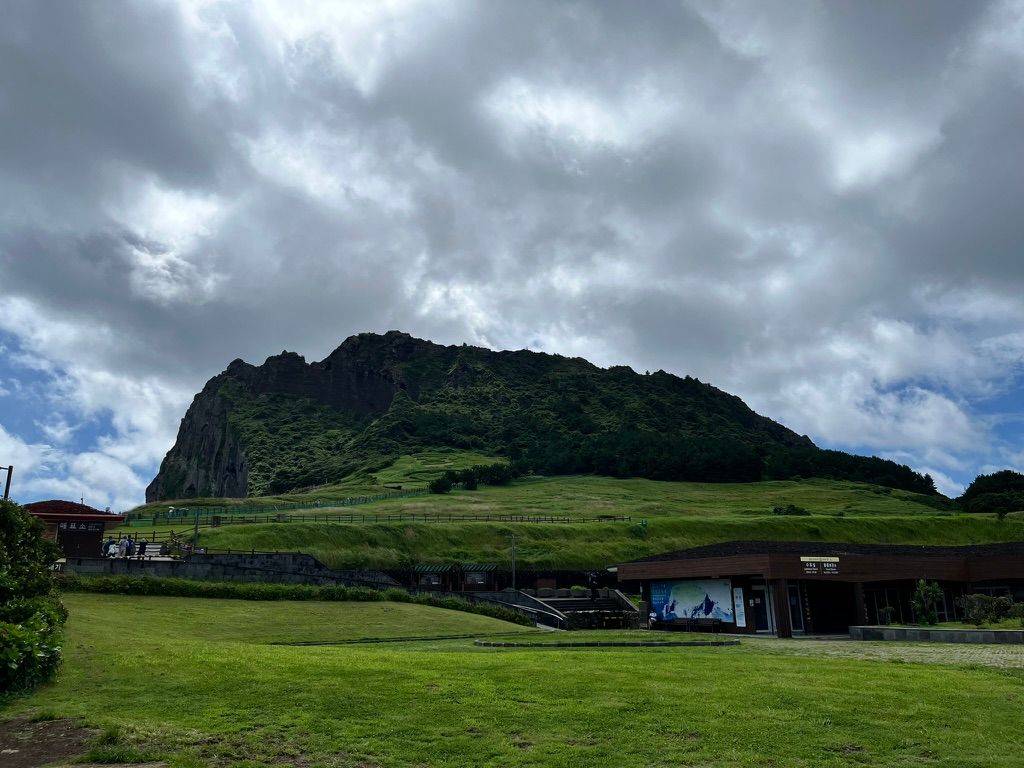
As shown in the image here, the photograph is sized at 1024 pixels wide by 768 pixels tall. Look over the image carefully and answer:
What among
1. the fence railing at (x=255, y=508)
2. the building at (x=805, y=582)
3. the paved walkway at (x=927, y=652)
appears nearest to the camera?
the paved walkway at (x=927, y=652)

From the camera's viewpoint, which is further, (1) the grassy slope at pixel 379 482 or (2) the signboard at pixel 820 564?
(1) the grassy slope at pixel 379 482

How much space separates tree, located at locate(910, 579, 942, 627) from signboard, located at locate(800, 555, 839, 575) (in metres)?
5.56

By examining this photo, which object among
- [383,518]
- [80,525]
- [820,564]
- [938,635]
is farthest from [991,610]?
[383,518]

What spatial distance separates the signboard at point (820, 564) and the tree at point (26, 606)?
37.6 meters

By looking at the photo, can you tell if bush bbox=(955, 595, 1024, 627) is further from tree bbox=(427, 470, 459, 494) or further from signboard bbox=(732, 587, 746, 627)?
tree bbox=(427, 470, 459, 494)

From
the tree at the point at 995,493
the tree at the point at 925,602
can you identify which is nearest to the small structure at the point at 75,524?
the tree at the point at 925,602

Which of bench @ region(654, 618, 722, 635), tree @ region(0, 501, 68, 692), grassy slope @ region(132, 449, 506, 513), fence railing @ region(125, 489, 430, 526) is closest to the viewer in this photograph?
tree @ region(0, 501, 68, 692)

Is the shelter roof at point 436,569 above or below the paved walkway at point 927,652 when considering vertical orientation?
above

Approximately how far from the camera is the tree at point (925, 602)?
4750cm

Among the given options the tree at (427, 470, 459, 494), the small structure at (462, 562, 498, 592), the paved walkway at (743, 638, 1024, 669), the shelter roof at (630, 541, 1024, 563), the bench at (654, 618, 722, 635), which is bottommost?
the paved walkway at (743, 638, 1024, 669)

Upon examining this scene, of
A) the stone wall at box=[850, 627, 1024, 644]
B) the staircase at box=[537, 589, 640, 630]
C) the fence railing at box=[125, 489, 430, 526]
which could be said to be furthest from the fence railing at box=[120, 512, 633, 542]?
the stone wall at box=[850, 627, 1024, 644]

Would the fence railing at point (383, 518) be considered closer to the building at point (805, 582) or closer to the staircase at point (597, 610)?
the staircase at point (597, 610)

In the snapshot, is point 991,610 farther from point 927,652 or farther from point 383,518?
point 383,518

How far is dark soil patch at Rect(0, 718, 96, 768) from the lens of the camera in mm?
11766
